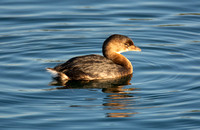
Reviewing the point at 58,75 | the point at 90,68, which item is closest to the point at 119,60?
the point at 90,68

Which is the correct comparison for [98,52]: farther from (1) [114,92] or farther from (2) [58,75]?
(1) [114,92]

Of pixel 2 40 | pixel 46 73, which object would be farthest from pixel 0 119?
pixel 2 40

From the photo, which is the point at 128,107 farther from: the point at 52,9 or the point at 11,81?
the point at 52,9

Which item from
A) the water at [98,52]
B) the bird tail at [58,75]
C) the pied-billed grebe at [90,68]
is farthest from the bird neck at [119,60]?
the bird tail at [58,75]

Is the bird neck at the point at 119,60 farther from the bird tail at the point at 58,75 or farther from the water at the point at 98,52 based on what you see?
the bird tail at the point at 58,75

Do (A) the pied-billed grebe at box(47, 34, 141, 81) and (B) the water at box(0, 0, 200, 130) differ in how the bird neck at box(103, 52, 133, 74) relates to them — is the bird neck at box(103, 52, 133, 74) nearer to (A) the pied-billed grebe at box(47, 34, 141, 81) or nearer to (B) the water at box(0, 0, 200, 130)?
(A) the pied-billed grebe at box(47, 34, 141, 81)

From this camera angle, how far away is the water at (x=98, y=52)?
970 centimetres

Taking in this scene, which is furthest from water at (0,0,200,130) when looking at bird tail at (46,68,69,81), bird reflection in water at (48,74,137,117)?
bird tail at (46,68,69,81)

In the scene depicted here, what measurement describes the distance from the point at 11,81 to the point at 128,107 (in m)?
3.27

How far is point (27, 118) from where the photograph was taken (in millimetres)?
9672

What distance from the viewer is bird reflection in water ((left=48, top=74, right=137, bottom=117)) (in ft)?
32.9

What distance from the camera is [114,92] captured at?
11266mm

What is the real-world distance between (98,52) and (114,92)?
3210 mm

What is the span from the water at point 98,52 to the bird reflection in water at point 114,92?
23 millimetres
